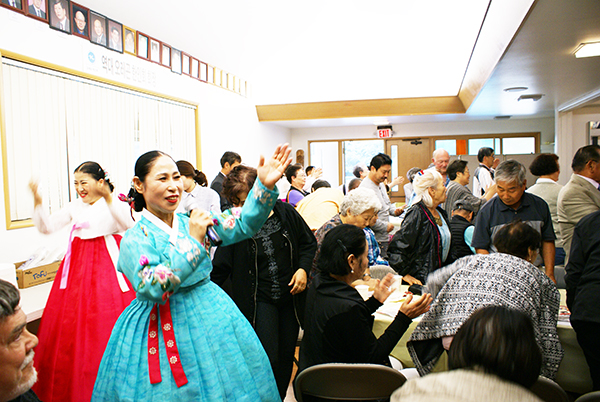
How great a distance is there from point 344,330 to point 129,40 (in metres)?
4.28

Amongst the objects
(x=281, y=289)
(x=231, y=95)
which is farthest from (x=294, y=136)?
(x=281, y=289)

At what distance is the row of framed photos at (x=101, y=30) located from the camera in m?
3.52

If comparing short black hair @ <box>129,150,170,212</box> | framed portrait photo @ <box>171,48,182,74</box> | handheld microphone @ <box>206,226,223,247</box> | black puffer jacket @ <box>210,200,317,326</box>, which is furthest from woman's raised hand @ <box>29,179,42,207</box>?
framed portrait photo @ <box>171,48,182,74</box>

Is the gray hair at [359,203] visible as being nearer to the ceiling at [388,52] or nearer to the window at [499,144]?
the ceiling at [388,52]

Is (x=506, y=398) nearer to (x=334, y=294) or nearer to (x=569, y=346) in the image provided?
(x=334, y=294)

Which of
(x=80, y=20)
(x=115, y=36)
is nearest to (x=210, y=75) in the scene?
(x=115, y=36)

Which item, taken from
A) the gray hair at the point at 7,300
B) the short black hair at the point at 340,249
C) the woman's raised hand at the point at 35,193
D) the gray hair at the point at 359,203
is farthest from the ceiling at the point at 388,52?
the gray hair at the point at 7,300

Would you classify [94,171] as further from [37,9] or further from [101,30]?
[101,30]

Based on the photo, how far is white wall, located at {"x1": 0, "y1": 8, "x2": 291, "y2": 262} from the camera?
3.36 metres

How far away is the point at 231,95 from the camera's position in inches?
282

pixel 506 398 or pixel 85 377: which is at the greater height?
pixel 506 398

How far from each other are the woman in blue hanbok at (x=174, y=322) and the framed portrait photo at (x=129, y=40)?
Result: 368 cm

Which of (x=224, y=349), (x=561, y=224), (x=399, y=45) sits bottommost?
(x=224, y=349)

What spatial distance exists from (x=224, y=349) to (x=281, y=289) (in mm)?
797
